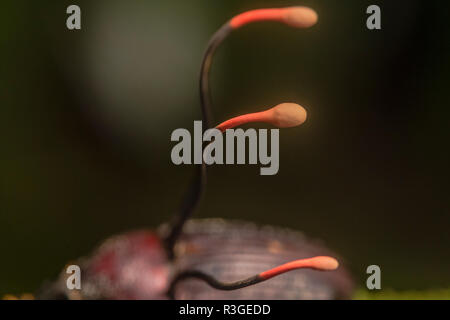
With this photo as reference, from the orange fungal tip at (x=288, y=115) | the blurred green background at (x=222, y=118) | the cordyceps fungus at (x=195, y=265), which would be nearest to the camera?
the orange fungal tip at (x=288, y=115)

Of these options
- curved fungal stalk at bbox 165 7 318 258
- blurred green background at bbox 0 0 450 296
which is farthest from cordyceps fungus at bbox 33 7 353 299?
blurred green background at bbox 0 0 450 296

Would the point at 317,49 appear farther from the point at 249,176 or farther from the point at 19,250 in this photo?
the point at 19,250

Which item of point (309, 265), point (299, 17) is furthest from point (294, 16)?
point (309, 265)

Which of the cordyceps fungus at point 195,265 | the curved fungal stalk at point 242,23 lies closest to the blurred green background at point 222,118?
the cordyceps fungus at point 195,265

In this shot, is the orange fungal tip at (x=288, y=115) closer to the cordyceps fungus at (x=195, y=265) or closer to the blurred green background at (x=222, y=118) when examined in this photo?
the cordyceps fungus at (x=195, y=265)

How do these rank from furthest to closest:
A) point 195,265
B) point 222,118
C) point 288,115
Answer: point 222,118 → point 195,265 → point 288,115

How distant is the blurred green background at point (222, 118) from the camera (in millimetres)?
713

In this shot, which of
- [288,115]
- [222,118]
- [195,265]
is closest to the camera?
[288,115]

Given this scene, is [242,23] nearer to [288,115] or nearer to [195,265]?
[288,115]

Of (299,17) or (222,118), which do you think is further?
(222,118)

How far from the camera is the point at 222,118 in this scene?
81 cm

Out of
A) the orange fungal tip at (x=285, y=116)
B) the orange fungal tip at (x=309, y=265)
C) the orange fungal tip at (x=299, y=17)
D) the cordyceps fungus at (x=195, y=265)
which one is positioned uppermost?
the orange fungal tip at (x=299, y=17)

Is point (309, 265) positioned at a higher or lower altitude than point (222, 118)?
lower

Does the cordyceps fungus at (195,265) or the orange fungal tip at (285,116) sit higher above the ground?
the orange fungal tip at (285,116)
